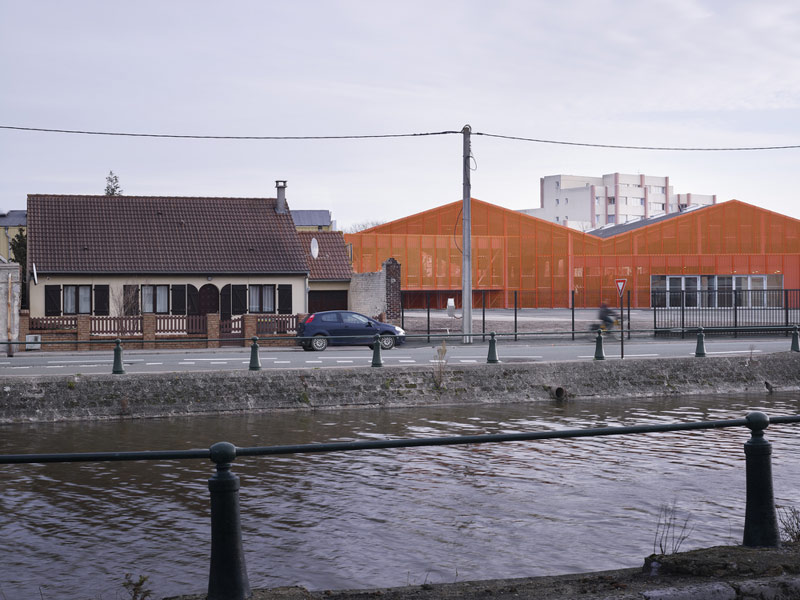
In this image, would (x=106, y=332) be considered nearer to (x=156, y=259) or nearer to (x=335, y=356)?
(x=156, y=259)

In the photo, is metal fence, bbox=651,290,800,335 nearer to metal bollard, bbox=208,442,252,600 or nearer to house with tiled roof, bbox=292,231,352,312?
house with tiled roof, bbox=292,231,352,312

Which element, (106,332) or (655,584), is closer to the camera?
(655,584)

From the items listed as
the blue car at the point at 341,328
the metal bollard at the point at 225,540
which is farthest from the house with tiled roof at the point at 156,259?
the metal bollard at the point at 225,540

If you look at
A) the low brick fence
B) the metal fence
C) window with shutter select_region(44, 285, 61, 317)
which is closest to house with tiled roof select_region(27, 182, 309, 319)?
window with shutter select_region(44, 285, 61, 317)

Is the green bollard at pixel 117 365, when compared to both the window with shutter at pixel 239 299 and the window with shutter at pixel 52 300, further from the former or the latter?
the window with shutter at pixel 239 299

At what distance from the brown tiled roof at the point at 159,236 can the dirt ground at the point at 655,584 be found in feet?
110

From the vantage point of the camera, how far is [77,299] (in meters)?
37.0

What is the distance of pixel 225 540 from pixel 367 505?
606 centimetres

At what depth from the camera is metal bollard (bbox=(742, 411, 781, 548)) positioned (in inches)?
236

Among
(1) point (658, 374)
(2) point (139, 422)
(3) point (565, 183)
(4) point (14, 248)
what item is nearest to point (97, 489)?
(2) point (139, 422)

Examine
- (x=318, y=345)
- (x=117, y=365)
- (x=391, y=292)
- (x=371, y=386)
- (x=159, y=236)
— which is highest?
(x=159, y=236)

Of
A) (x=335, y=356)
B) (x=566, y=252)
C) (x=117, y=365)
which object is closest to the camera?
(x=117, y=365)

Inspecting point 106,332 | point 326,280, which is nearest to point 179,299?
point 106,332

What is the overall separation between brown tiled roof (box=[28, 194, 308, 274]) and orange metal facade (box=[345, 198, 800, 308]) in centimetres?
1916
